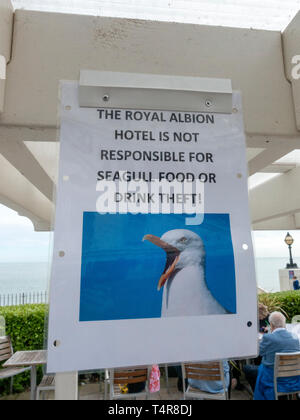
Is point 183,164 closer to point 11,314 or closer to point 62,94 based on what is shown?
point 62,94

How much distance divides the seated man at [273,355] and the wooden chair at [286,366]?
7 cm

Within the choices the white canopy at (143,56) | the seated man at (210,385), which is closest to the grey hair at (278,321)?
the seated man at (210,385)

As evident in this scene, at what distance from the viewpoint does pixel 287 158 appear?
12.9 ft

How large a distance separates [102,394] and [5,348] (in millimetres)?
1675

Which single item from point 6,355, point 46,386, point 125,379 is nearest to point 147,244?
point 125,379

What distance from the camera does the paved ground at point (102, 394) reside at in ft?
13.2

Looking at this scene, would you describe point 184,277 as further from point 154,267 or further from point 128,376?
point 128,376

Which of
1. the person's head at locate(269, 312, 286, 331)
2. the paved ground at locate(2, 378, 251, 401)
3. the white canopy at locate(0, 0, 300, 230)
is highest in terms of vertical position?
the white canopy at locate(0, 0, 300, 230)

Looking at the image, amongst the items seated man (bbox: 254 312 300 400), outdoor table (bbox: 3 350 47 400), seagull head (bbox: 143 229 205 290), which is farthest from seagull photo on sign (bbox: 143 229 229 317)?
outdoor table (bbox: 3 350 47 400)

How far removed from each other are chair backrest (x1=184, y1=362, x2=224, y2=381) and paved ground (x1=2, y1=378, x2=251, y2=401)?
1.20 metres

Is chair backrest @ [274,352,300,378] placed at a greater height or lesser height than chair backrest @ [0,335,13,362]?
greater

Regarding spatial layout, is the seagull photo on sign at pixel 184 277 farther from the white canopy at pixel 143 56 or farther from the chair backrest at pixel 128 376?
the chair backrest at pixel 128 376

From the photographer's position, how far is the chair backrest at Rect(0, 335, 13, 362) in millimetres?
4243

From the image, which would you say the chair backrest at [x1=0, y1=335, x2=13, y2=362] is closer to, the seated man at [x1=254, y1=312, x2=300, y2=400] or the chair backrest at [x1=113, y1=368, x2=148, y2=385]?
the chair backrest at [x1=113, y1=368, x2=148, y2=385]
